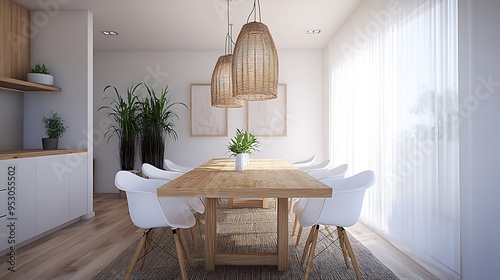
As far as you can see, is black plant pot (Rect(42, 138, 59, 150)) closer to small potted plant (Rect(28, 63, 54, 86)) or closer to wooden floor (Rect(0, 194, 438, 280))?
small potted plant (Rect(28, 63, 54, 86))

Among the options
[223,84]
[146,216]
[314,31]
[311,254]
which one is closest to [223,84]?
[223,84]

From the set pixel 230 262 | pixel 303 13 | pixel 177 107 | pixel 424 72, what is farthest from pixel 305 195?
pixel 177 107

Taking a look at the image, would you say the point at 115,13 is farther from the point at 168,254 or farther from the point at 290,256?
the point at 290,256

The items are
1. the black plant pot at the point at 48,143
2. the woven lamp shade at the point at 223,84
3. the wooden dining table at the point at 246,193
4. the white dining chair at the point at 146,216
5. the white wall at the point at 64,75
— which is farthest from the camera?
the white wall at the point at 64,75

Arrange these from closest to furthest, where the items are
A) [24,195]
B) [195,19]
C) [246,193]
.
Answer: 1. [246,193]
2. [24,195]
3. [195,19]

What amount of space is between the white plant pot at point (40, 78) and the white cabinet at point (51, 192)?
3.40ft

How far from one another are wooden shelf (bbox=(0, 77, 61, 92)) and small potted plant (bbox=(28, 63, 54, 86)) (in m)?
0.09

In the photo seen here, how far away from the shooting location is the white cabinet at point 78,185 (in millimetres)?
4375

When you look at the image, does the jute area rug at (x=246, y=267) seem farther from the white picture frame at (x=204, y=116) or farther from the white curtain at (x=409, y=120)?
the white picture frame at (x=204, y=116)

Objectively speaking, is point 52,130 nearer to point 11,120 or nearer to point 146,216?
point 11,120

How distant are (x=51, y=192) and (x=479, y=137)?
418 cm

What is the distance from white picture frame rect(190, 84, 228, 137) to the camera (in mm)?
6805

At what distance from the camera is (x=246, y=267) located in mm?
2926

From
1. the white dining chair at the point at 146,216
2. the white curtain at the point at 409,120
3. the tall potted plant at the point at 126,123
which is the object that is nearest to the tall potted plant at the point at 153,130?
the tall potted plant at the point at 126,123
